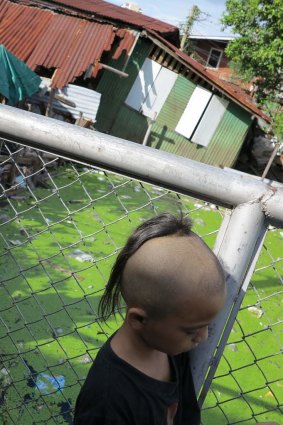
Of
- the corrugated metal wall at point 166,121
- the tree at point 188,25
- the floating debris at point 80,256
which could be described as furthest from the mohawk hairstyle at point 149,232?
the tree at point 188,25

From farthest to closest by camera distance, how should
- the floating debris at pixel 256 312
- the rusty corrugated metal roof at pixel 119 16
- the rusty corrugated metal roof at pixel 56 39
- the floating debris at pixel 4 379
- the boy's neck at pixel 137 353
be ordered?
the rusty corrugated metal roof at pixel 119 16 < the rusty corrugated metal roof at pixel 56 39 < the floating debris at pixel 256 312 < the floating debris at pixel 4 379 < the boy's neck at pixel 137 353

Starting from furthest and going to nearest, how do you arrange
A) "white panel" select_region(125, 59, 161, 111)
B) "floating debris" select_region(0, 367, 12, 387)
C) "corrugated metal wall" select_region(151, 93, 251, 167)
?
"corrugated metal wall" select_region(151, 93, 251, 167)
"white panel" select_region(125, 59, 161, 111)
"floating debris" select_region(0, 367, 12, 387)

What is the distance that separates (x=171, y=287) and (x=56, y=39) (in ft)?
38.6

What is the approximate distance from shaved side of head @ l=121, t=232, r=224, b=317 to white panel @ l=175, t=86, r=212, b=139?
42.8 ft

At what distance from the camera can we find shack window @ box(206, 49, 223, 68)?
23.3m

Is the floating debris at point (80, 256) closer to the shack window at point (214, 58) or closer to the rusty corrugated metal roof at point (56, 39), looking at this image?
the rusty corrugated metal roof at point (56, 39)

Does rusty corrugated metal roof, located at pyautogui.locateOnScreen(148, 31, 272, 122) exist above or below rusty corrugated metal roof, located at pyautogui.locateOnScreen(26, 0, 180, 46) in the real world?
below

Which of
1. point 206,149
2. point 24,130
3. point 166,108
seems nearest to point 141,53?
point 166,108

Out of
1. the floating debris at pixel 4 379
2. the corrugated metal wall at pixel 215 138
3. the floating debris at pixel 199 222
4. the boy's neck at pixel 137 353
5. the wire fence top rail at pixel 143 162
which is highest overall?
the wire fence top rail at pixel 143 162

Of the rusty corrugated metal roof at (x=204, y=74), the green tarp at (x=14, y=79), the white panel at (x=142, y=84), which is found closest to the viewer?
the green tarp at (x=14, y=79)

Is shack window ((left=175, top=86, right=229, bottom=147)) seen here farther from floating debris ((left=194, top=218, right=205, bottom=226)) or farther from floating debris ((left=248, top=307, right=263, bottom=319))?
floating debris ((left=248, top=307, right=263, bottom=319))

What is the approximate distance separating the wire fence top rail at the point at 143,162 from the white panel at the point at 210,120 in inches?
504

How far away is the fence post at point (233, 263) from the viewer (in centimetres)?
112

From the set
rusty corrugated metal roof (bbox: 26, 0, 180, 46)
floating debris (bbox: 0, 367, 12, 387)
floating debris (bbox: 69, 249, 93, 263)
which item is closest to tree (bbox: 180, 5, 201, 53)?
rusty corrugated metal roof (bbox: 26, 0, 180, 46)
